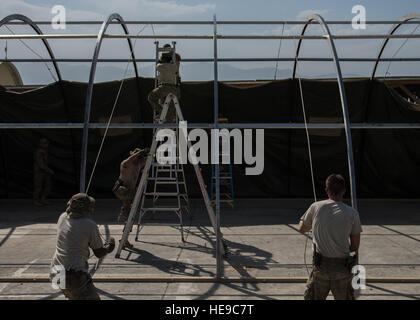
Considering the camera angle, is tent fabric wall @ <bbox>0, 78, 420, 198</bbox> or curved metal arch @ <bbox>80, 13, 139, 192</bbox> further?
tent fabric wall @ <bbox>0, 78, 420, 198</bbox>

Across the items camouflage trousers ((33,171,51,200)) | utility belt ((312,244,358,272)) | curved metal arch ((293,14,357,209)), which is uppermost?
curved metal arch ((293,14,357,209))

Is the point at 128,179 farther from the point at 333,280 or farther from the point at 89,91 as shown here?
the point at 333,280

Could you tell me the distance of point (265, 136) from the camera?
1076 cm

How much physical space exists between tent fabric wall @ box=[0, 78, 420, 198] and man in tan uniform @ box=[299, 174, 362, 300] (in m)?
7.03

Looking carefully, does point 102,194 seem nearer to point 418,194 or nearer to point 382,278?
point 382,278

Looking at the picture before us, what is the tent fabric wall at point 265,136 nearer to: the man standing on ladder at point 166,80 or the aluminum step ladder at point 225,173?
→ the aluminum step ladder at point 225,173

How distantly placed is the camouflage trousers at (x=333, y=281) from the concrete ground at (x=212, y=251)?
117 cm

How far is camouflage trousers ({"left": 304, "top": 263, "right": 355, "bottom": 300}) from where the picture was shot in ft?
12.2

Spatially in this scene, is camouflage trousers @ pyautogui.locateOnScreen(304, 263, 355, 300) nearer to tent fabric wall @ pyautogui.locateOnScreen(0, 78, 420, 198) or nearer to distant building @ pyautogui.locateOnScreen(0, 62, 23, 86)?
tent fabric wall @ pyautogui.locateOnScreen(0, 78, 420, 198)

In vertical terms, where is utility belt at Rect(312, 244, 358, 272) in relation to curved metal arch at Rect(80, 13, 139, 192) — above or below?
below

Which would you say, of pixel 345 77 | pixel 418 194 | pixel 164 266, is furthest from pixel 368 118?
pixel 164 266

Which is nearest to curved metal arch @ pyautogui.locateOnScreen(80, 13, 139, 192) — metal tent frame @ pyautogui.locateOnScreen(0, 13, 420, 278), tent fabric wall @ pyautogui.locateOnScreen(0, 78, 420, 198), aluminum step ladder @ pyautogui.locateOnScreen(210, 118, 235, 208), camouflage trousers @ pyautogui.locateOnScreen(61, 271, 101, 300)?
metal tent frame @ pyautogui.locateOnScreen(0, 13, 420, 278)

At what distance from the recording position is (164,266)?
5.96 meters
